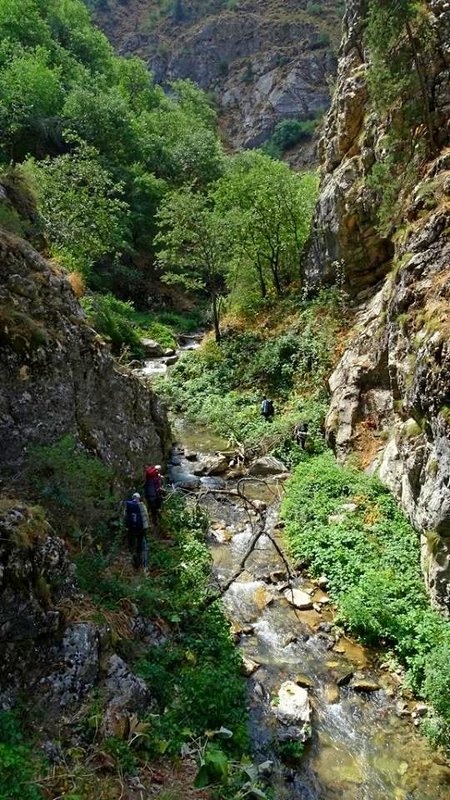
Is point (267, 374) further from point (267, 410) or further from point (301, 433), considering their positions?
point (301, 433)

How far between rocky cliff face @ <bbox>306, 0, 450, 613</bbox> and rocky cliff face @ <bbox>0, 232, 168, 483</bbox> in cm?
752

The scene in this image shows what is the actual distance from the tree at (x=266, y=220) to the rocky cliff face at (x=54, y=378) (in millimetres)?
16802

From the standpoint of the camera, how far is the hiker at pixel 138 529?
458 inches

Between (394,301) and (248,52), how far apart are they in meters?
83.9

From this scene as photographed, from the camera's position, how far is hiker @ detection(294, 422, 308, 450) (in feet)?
64.5

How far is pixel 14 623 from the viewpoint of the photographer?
23.6 feet

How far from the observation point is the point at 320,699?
9375 mm

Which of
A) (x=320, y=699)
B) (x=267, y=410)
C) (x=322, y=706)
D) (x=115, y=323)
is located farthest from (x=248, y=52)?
(x=322, y=706)

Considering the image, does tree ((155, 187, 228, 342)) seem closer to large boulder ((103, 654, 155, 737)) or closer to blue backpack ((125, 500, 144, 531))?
blue backpack ((125, 500, 144, 531))

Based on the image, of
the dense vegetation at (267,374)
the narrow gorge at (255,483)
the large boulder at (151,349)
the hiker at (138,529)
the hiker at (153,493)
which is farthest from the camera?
the large boulder at (151,349)

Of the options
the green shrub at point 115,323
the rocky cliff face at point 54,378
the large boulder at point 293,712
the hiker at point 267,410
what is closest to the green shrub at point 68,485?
the rocky cliff face at point 54,378

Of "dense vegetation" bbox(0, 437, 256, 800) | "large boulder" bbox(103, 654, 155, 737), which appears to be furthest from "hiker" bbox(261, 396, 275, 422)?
"large boulder" bbox(103, 654, 155, 737)

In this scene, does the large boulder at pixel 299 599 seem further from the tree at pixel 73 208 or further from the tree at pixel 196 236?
the tree at pixel 196 236

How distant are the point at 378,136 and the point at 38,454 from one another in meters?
19.4
